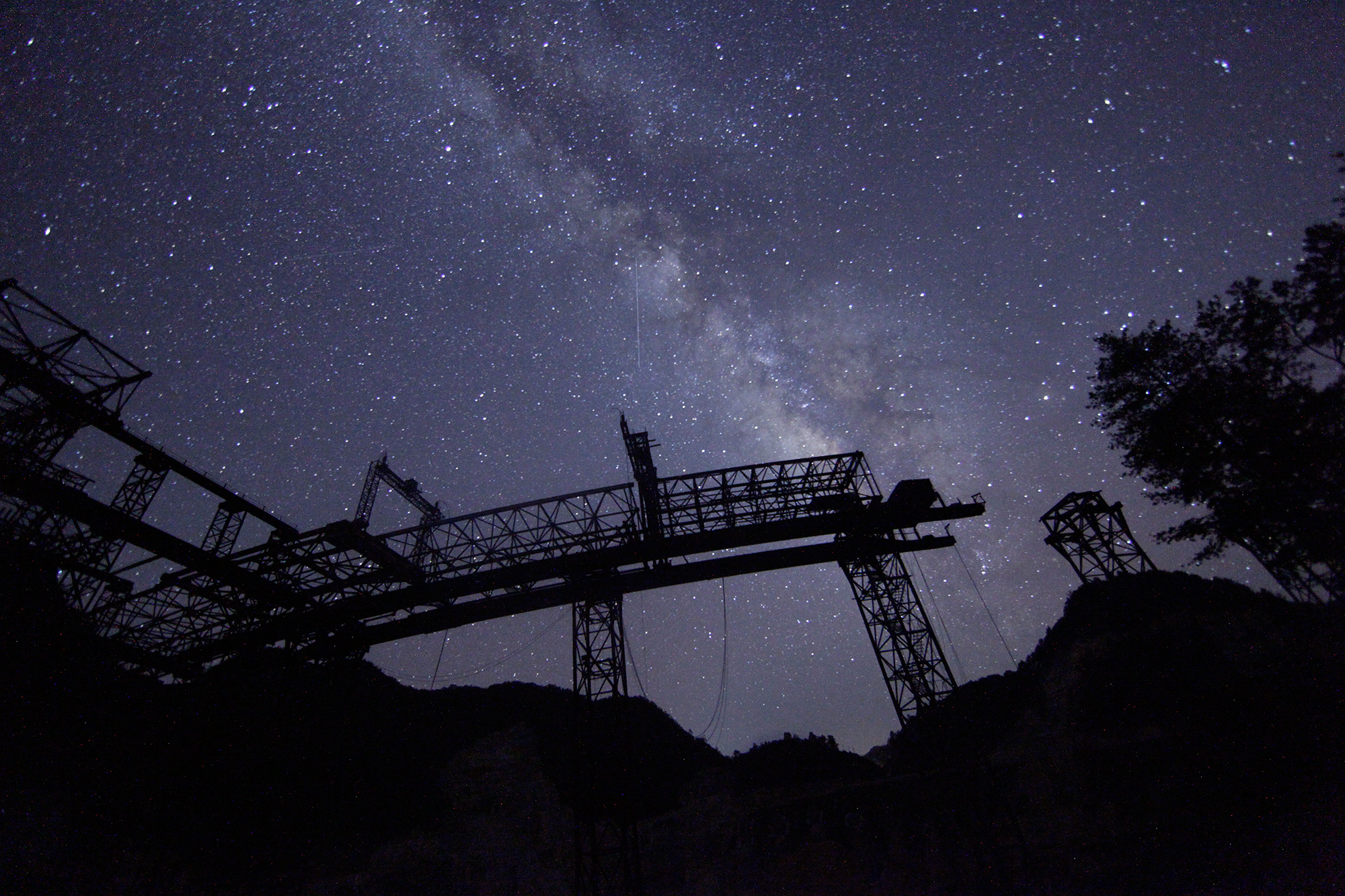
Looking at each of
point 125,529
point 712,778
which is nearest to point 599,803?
point 712,778

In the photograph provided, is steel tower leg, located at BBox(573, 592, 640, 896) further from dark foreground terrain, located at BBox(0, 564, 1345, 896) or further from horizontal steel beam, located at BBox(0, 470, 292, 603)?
horizontal steel beam, located at BBox(0, 470, 292, 603)

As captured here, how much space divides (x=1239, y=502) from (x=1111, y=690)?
256 inches

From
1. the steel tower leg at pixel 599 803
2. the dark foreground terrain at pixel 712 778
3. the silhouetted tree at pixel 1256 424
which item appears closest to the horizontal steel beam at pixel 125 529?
the dark foreground terrain at pixel 712 778

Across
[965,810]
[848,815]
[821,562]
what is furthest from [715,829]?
[821,562]

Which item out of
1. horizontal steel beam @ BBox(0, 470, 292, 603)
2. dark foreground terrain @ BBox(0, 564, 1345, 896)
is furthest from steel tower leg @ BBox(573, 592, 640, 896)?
horizontal steel beam @ BBox(0, 470, 292, 603)

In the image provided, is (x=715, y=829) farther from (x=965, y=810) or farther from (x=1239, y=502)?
(x=1239, y=502)

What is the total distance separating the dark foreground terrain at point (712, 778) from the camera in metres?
15.1

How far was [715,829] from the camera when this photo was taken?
1816 cm

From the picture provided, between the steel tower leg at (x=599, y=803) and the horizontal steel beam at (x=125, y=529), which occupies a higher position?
the horizontal steel beam at (x=125, y=529)

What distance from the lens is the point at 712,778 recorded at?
1980 cm

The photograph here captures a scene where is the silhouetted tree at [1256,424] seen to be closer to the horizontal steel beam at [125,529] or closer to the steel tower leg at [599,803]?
the steel tower leg at [599,803]

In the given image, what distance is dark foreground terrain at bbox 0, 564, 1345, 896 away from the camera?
1508cm

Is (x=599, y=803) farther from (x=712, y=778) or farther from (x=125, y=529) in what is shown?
(x=125, y=529)

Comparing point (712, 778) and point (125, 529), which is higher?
point (125, 529)
